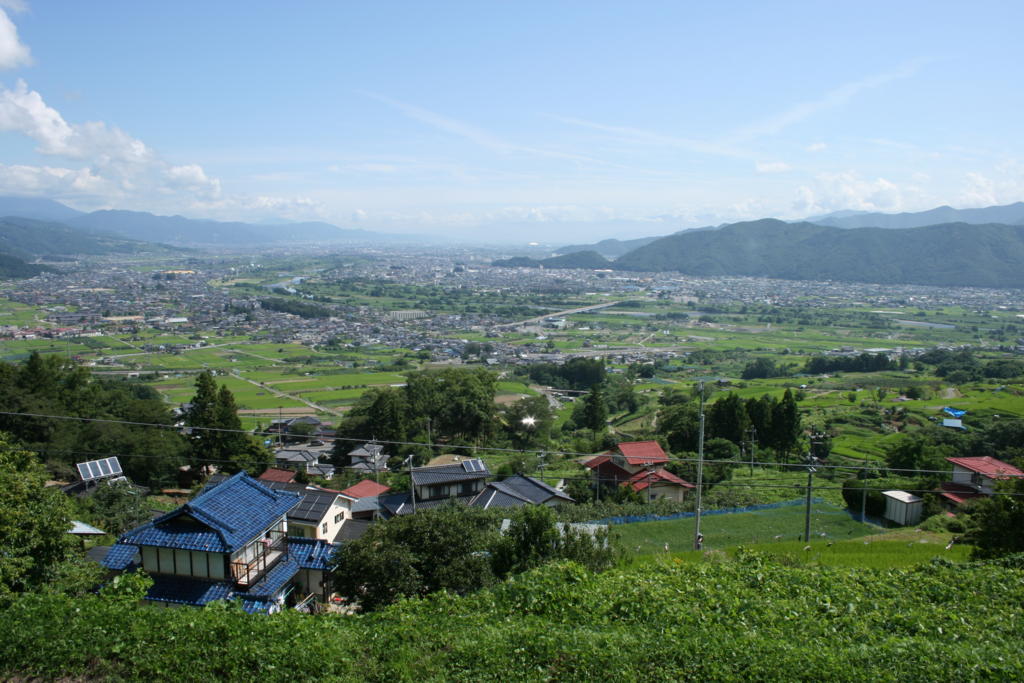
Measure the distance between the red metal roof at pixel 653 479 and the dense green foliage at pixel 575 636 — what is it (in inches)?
365

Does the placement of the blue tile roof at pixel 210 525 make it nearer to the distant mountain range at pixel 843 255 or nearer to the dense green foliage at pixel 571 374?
the dense green foliage at pixel 571 374

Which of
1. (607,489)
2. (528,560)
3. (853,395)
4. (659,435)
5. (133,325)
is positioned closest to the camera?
(528,560)

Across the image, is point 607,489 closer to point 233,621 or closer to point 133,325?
point 233,621

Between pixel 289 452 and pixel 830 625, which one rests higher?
pixel 830 625

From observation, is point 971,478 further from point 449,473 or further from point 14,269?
point 14,269

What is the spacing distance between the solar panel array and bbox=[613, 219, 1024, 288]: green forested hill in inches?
3702

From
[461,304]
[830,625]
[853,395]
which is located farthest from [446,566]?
[461,304]

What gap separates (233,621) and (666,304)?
2595 inches

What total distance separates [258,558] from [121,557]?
1925mm

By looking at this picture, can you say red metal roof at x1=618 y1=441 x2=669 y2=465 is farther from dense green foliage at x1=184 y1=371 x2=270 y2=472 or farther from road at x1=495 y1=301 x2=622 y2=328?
road at x1=495 y1=301 x2=622 y2=328

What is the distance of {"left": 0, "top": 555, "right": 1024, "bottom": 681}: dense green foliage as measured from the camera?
414 centimetres

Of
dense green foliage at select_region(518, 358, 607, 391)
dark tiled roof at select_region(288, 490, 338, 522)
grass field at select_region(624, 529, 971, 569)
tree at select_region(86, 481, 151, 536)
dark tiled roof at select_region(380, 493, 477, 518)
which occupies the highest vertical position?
grass field at select_region(624, 529, 971, 569)

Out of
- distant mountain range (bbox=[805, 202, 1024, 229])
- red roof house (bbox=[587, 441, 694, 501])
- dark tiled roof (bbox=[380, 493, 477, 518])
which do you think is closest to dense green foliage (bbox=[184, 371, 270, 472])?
dark tiled roof (bbox=[380, 493, 477, 518])

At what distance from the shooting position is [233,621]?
15.8 ft
